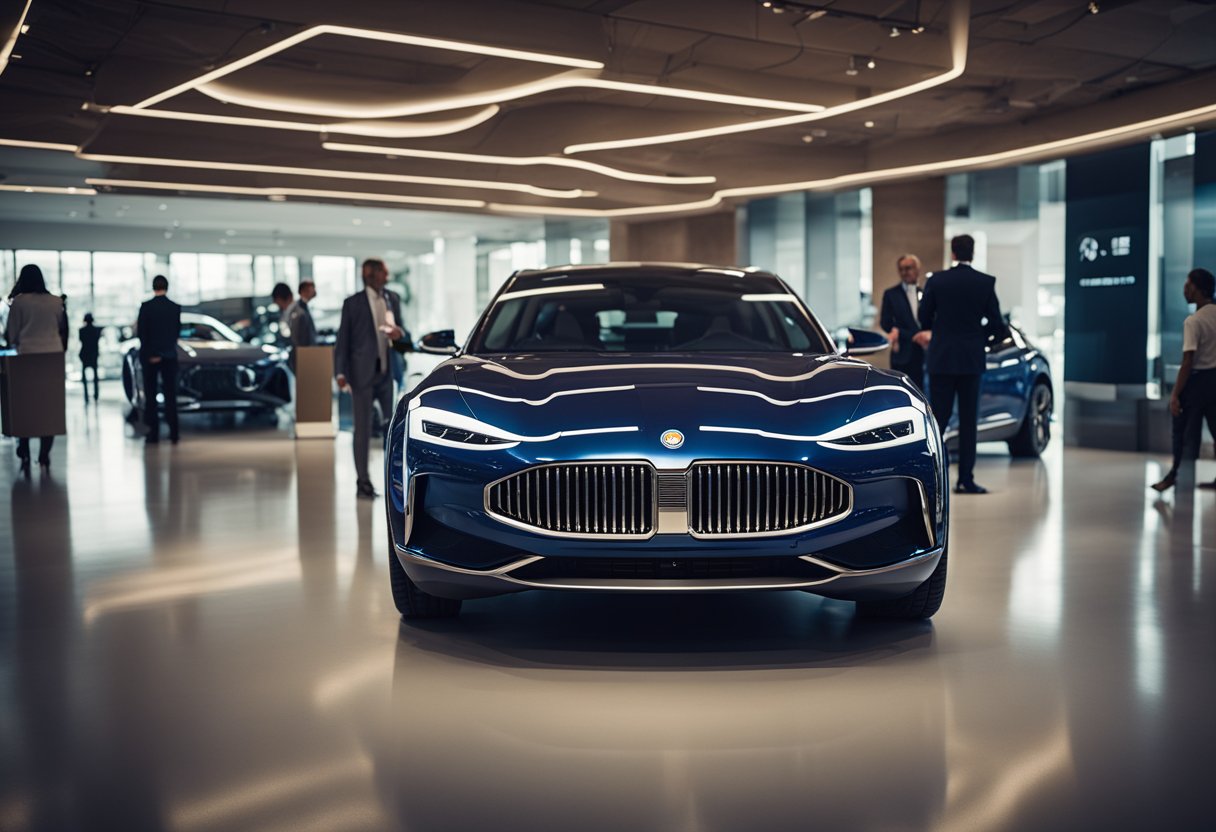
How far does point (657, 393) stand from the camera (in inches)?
149

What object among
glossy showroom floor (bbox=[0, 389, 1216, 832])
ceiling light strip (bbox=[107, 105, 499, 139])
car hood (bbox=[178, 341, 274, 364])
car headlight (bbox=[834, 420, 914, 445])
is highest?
ceiling light strip (bbox=[107, 105, 499, 139])

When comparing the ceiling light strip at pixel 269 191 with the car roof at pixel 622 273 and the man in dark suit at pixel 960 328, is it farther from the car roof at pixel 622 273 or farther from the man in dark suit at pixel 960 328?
the car roof at pixel 622 273

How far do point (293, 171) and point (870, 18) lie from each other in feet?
30.9

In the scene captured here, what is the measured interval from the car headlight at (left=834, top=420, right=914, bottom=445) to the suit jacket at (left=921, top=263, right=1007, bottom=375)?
168 inches

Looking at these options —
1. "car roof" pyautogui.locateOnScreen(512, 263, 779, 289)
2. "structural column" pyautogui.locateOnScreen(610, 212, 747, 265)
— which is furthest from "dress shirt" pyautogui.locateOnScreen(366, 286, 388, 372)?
"structural column" pyautogui.locateOnScreen(610, 212, 747, 265)

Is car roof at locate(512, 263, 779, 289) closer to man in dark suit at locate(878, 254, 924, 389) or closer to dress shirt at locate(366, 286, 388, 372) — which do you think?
dress shirt at locate(366, 286, 388, 372)

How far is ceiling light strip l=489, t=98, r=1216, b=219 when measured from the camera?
11.9 meters

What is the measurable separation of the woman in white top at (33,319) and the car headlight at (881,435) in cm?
808

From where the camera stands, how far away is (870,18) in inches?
358

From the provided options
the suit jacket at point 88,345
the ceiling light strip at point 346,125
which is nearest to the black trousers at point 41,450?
the ceiling light strip at point 346,125

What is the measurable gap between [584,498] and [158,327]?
31.8ft

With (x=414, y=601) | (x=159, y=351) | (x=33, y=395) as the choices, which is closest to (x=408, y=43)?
(x=33, y=395)

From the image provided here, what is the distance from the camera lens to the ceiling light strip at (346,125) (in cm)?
1263

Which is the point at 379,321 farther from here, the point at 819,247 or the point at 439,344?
the point at 819,247
